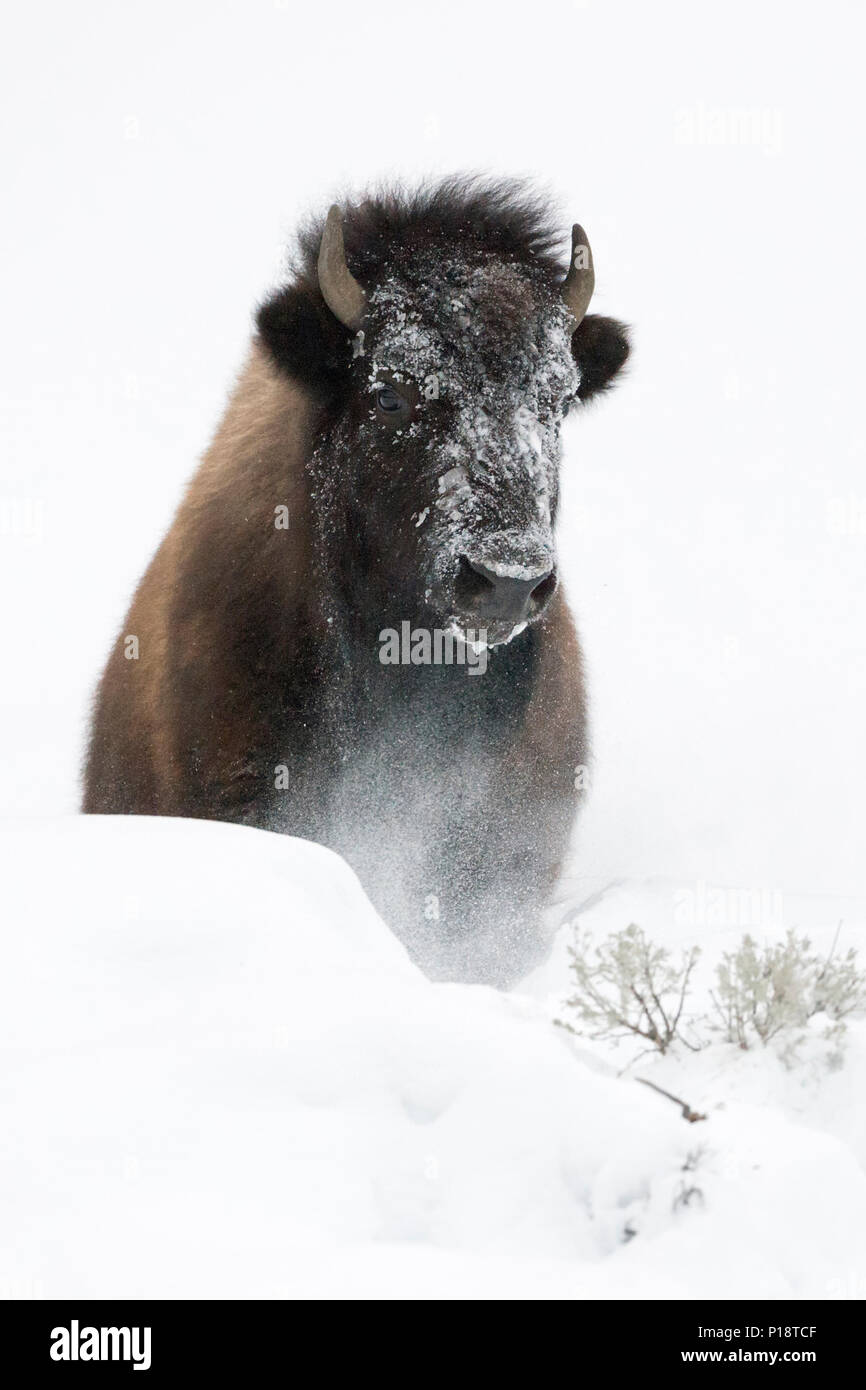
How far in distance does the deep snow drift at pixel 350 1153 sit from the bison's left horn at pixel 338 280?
9.33 ft

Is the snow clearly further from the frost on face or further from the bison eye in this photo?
the bison eye

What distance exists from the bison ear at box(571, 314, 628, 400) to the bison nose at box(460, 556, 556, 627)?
1.44 m

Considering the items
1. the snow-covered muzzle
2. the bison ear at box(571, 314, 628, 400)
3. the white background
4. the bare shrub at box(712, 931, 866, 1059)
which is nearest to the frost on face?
the snow-covered muzzle

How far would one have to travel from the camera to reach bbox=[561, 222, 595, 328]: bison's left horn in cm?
496

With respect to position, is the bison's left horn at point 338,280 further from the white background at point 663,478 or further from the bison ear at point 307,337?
the white background at point 663,478

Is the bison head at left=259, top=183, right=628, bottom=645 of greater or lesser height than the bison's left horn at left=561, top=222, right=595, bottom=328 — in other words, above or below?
below

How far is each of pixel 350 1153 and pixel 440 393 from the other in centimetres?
299

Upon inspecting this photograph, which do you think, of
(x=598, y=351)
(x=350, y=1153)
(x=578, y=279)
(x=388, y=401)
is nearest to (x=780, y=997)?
(x=350, y=1153)

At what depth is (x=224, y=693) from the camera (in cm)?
486

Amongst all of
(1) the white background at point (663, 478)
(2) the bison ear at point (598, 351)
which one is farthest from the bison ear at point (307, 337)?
(2) the bison ear at point (598, 351)

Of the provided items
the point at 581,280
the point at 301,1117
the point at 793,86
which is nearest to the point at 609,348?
the point at 581,280

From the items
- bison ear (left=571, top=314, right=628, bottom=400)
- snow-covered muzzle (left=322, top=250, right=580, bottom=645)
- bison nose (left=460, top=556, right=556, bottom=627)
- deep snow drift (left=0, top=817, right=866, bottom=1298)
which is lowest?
deep snow drift (left=0, top=817, right=866, bottom=1298)

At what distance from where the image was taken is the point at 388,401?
15.0 ft
